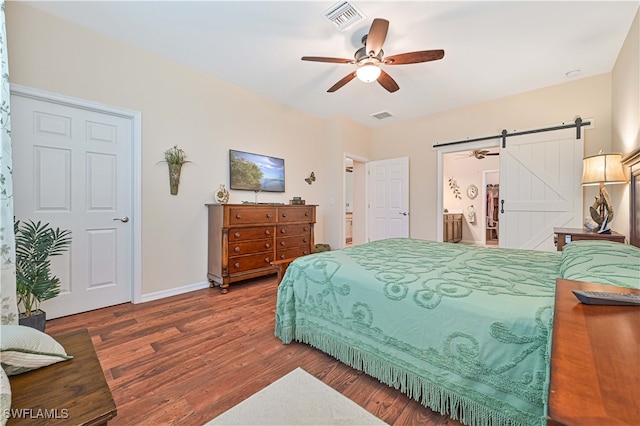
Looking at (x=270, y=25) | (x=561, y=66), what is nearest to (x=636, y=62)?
(x=561, y=66)

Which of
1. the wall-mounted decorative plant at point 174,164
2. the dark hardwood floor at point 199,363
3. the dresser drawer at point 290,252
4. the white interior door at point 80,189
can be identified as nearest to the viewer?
the dark hardwood floor at point 199,363

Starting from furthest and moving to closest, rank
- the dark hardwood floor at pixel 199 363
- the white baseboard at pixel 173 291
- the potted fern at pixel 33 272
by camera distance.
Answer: the white baseboard at pixel 173 291
the potted fern at pixel 33 272
the dark hardwood floor at pixel 199 363

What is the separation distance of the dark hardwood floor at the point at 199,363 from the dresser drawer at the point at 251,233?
33.7 inches

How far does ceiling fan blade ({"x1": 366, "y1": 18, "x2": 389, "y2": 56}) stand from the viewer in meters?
2.12

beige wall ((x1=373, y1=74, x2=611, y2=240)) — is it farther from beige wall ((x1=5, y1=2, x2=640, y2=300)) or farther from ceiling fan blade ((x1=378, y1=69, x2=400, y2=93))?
ceiling fan blade ((x1=378, y1=69, x2=400, y2=93))

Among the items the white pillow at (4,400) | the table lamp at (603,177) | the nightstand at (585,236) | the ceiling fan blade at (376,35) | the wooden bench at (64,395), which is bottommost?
the wooden bench at (64,395)

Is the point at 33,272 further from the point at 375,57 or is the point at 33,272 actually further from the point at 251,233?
the point at 375,57

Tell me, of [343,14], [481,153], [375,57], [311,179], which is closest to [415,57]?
[375,57]

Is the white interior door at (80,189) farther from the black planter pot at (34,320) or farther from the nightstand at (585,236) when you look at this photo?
the nightstand at (585,236)

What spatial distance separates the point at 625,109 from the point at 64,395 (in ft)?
15.3

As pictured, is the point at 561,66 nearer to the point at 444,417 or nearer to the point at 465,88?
the point at 465,88

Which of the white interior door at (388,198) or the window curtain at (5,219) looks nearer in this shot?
the window curtain at (5,219)

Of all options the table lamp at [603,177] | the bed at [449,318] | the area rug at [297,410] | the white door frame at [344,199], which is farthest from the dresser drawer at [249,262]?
the table lamp at [603,177]

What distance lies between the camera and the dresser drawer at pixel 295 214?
3.88 meters
